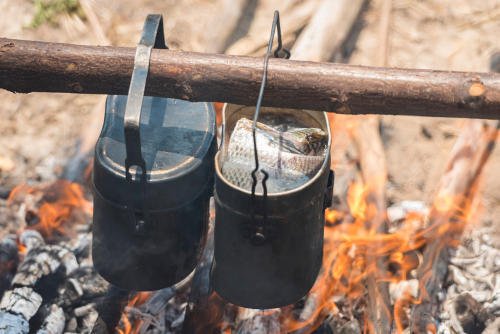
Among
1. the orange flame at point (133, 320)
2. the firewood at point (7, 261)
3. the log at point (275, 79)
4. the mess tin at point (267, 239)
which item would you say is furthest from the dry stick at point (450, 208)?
the firewood at point (7, 261)

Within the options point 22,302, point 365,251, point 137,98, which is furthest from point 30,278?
point 365,251

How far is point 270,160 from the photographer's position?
2.09 meters

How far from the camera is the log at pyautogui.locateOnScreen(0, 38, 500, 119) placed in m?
2.20

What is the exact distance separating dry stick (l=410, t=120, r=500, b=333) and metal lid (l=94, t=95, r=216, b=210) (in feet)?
5.44

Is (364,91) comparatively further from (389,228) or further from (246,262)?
(389,228)

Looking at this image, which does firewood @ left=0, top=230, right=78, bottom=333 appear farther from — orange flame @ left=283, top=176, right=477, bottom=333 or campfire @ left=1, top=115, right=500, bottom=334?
orange flame @ left=283, top=176, right=477, bottom=333

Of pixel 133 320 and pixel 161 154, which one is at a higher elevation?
pixel 161 154

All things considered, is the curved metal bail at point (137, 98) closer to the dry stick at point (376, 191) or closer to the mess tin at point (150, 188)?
the mess tin at point (150, 188)

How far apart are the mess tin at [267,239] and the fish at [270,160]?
0.05 metres

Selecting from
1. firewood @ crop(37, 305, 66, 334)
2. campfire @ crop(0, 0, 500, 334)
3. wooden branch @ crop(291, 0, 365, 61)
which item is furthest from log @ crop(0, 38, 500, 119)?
wooden branch @ crop(291, 0, 365, 61)

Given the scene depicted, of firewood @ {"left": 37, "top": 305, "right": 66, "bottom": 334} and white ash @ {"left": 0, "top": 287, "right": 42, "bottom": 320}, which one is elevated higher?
white ash @ {"left": 0, "top": 287, "right": 42, "bottom": 320}

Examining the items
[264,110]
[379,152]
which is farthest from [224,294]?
[379,152]

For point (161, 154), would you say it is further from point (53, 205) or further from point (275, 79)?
point (53, 205)

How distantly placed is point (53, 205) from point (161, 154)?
1.70m
